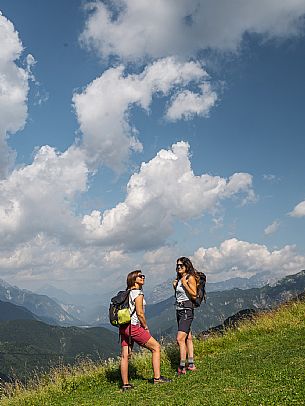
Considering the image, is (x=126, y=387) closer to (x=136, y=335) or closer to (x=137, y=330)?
(x=136, y=335)

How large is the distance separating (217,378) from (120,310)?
3194 mm

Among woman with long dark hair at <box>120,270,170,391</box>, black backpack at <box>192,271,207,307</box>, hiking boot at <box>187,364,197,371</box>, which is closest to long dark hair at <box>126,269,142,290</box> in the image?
woman with long dark hair at <box>120,270,170,391</box>

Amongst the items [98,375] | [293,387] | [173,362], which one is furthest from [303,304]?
[293,387]

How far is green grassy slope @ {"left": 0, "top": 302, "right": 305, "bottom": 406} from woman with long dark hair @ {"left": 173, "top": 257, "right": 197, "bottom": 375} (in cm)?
58

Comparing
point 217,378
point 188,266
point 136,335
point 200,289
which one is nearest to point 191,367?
point 217,378

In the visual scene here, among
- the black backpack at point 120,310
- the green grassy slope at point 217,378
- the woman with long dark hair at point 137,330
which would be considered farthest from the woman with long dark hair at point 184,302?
the black backpack at point 120,310

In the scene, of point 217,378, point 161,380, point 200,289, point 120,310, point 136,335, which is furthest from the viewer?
point 200,289

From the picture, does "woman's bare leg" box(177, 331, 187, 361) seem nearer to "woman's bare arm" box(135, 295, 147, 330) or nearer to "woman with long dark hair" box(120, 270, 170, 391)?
"woman with long dark hair" box(120, 270, 170, 391)

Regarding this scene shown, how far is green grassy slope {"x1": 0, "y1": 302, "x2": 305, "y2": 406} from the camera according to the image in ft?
30.2

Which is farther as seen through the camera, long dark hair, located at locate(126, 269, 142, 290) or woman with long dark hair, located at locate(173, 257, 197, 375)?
woman with long dark hair, located at locate(173, 257, 197, 375)

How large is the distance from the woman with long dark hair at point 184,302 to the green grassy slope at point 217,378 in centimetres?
58

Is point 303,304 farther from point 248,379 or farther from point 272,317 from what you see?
point 248,379

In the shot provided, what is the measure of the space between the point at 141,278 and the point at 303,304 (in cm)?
1326

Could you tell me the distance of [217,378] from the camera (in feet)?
36.6
